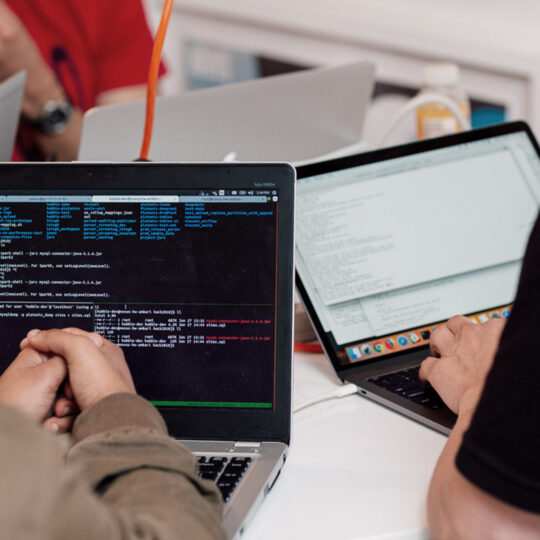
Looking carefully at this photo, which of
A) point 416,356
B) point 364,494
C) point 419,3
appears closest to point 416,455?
point 364,494

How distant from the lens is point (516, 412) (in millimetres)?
478

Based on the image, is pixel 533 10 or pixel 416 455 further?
pixel 533 10

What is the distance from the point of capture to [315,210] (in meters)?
0.93

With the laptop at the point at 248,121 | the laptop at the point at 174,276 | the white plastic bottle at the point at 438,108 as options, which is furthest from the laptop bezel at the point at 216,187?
the white plastic bottle at the point at 438,108

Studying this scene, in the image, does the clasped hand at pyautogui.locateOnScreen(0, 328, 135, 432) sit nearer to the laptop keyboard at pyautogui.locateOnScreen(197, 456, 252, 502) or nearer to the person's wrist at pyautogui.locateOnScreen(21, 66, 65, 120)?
the laptop keyboard at pyautogui.locateOnScreen(197, 456, 252, 502)

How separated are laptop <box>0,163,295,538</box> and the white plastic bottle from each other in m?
0.59

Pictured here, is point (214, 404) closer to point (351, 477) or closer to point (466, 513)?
point (351, 477)

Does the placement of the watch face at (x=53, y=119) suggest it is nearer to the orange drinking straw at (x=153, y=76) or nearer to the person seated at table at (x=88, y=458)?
the orange drinking straw at (x=153, y=76)

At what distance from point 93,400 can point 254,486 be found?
150 mm

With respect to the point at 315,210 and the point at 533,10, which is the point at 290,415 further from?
the point at 533,10

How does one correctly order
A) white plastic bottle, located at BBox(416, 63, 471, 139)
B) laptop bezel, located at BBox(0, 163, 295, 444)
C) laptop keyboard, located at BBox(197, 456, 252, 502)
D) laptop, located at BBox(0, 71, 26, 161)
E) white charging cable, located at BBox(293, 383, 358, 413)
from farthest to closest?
white plastic bottle, located at BBox(416, 63, 471, 139)
laptop, located at BBox(0, 71, 26, 161)
white charging cable, located at BBox(293, 383, 358, 413)
laptop bezel, located at BBox(0, 163, 295, 444)
laptop keyboard, located at BBox(197, 456, 252, 502)

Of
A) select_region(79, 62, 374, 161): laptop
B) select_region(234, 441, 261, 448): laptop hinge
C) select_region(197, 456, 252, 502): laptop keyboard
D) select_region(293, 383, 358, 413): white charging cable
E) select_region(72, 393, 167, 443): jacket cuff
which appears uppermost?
select_region(79, 62, 374, 161): laptop

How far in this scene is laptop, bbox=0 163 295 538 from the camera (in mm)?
741

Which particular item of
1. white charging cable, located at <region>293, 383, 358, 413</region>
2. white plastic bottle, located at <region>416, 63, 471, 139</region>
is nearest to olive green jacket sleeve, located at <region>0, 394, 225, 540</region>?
white charging cable, located at <region>293, 383, 358, 413</region>
